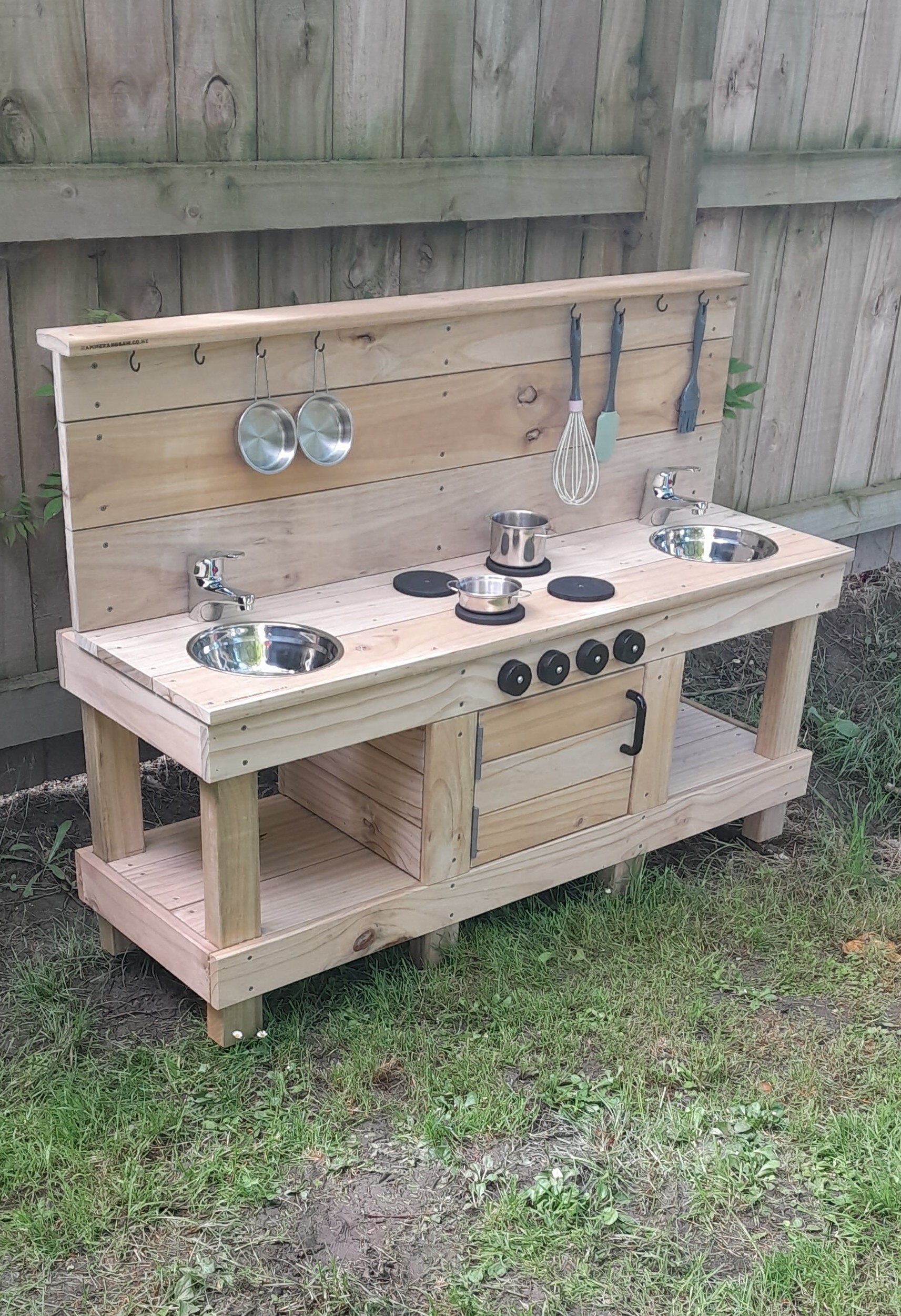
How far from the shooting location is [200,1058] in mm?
2807

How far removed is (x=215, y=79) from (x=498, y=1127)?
2.36 metres

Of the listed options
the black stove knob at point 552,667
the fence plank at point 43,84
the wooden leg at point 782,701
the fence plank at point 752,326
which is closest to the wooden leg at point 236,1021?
the black stove knob at point 552,667

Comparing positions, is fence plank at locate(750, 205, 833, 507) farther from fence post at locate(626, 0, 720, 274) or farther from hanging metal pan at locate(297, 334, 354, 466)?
hanging metal pan at locate(297, 334, 354, 466)

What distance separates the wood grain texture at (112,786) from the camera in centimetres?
293

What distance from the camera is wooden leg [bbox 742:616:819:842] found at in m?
3.61

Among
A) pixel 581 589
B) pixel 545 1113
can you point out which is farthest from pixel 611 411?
pixel 545 1113

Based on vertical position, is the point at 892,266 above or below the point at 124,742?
above

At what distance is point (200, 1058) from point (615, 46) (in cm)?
290

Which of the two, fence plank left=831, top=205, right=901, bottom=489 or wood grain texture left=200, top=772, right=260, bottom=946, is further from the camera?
fence plank left=831, top=205, right=901, bottom=489

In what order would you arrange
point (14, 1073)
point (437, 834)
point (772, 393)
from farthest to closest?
point (772, 393) → point (437, 834) → point (14, 1073)

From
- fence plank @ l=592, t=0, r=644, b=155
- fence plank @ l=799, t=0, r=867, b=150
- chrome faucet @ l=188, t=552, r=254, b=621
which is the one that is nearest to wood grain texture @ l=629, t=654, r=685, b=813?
chrome faucet @ l=188, t=552, r=254, b=621

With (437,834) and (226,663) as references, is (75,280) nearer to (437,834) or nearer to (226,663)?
(226,663)

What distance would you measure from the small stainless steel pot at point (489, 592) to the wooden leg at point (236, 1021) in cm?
93

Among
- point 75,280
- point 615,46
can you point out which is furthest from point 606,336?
point 75,280
